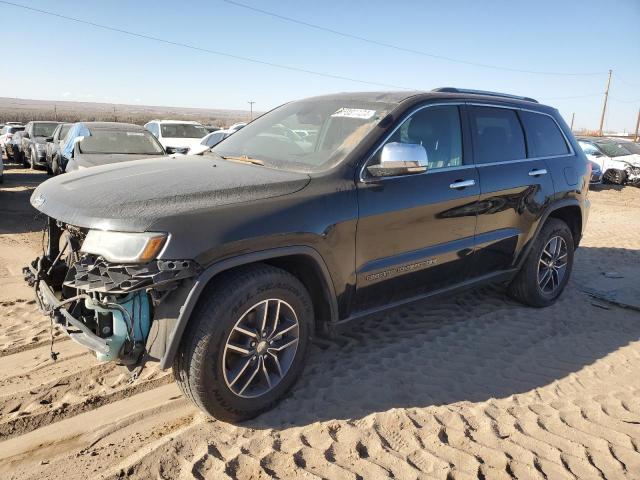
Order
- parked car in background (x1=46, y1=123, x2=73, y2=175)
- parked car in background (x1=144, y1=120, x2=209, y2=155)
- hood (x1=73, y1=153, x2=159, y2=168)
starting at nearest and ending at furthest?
hood (x1=73, y1=153, x2=159, y2=168), parked car in background (x1=46, y1=123, x2=73, y2=175), parked car in background (x1=144, y1=120, x2=209, y2=155)

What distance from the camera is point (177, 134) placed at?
15.9 metres

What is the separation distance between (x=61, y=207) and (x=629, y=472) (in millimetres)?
3392

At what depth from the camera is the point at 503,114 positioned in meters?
4.58

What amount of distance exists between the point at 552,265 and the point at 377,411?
9.37ft

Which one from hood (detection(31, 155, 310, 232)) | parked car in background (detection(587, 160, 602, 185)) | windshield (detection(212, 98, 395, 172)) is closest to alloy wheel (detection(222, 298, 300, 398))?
hood (detection(31, 155, 310, 232))

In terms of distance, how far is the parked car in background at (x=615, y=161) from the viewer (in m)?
17.7

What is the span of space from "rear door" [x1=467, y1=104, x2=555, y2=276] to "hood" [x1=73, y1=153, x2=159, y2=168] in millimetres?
6166

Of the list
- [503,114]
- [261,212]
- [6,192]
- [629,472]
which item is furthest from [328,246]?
[6,192]

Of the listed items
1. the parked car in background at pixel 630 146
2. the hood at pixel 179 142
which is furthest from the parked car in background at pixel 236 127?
the parked car in background at pixel 630 146

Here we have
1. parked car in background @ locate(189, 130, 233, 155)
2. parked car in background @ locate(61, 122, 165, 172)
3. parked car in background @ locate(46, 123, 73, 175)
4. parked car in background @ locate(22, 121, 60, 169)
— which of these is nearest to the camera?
parked car in background @ locate(189, 130, 233, 155)

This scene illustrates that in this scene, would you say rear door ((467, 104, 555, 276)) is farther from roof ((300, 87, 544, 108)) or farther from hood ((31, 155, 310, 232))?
hood ((31, 155, 310, 232))

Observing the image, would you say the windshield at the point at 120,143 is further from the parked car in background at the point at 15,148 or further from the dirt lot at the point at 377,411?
the parked car in background at the point at 15,148

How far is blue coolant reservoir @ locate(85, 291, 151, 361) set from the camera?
2.67m

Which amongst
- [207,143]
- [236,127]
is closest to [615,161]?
[236,127]
